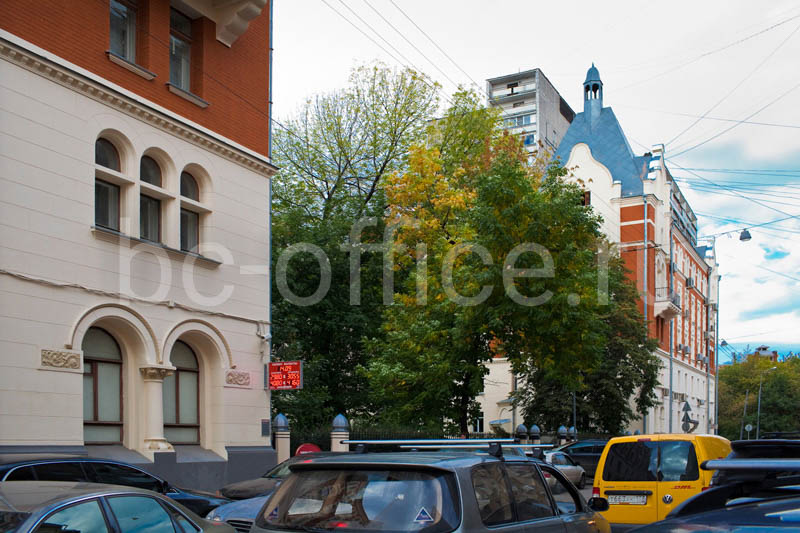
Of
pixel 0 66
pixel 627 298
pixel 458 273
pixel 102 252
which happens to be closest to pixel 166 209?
pixel 102 252

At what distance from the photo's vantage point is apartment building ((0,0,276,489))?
14.3m

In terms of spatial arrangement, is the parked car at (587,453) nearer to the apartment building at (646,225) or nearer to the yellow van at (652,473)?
the apartment building at (646,225)

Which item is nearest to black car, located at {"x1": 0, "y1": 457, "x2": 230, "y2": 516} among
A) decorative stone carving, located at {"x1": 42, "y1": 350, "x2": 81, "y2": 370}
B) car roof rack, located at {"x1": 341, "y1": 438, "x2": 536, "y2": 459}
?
decorative stone carving, located at {"x1": 42, "y1": 350, "x2": 81, "y2": 370}

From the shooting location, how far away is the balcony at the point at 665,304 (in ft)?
168

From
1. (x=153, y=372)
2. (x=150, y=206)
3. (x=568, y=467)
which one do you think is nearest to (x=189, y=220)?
(x=150, y=206)

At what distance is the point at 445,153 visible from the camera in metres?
30.6

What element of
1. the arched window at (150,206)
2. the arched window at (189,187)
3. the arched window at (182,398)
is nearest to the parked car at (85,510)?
the arched window at (182,398)

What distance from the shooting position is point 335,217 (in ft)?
94.6

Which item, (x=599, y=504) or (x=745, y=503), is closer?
(x=745, y=503)

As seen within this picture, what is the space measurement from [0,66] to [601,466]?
1202cm

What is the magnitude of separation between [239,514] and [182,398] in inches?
338

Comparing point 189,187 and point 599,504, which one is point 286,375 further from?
point 599,504

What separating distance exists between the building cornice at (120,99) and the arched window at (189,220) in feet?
2.85

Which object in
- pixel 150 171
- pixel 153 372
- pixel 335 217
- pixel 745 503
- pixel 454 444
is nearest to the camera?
pixel 745 503
